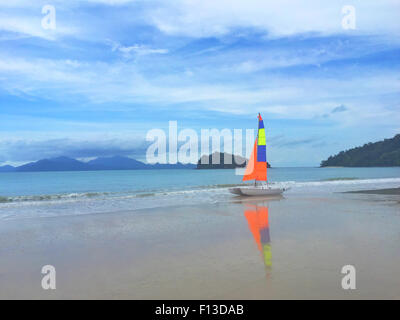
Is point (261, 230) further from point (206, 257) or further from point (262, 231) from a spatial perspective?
point (206, 257)

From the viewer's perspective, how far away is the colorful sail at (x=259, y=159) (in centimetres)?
2966

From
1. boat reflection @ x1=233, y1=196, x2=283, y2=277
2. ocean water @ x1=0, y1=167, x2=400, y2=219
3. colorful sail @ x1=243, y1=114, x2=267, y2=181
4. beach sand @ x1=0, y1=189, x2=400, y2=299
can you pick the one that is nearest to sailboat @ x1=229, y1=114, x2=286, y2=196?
colorful sail @ x1=243, y1=114, x2=267, y2=181

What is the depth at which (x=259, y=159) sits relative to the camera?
29.9 metres

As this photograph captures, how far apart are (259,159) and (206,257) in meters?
21.7

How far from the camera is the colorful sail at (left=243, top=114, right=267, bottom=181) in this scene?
29.7 meters

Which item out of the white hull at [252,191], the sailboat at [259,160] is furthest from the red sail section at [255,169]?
the white hull at [252,191]

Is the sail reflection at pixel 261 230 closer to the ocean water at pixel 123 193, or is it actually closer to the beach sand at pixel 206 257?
the beach sand at pixel 206 257

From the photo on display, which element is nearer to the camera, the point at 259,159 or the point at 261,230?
the point at 261,230

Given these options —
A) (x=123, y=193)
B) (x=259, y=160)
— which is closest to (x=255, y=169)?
(x=259, y=160)

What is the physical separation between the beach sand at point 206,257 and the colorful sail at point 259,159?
14.0 m
